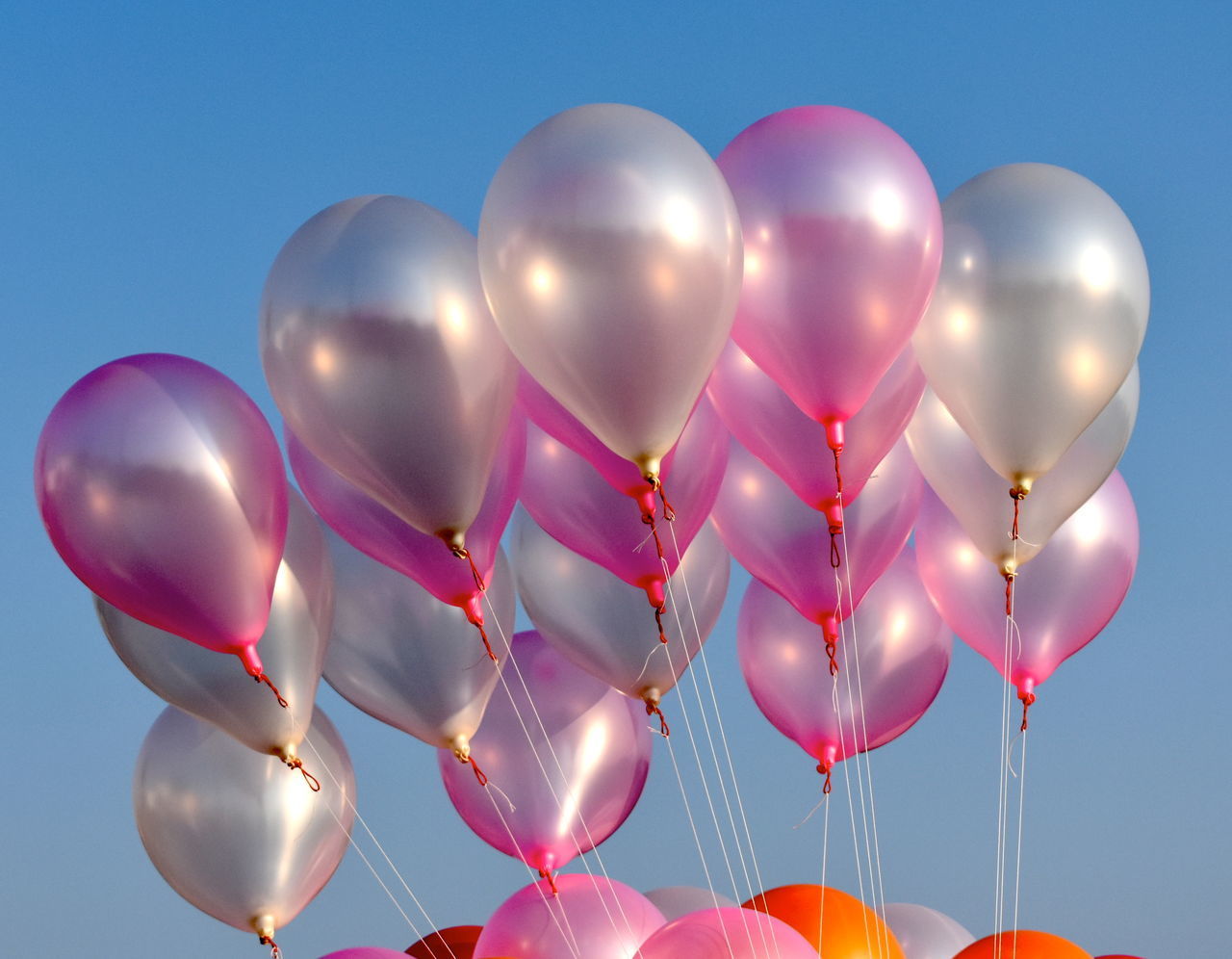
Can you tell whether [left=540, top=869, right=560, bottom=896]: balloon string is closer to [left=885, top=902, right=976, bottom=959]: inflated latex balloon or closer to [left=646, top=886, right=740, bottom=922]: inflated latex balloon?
[left=646, top=886, right=740, bottom=922]: inflated latex balloon

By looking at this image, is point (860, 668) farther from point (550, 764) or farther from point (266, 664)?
point (266, 664)

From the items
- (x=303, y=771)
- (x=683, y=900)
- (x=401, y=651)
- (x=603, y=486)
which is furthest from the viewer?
(x=683, y=900)

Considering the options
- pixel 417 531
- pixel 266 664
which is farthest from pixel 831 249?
pixel 266 664

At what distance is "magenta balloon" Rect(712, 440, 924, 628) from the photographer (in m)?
3.40

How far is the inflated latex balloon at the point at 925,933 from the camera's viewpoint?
3791 mm

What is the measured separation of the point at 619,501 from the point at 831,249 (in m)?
0.72

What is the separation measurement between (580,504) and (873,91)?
3813 mm

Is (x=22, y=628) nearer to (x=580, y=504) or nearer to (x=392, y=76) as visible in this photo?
(x=392, y=76)

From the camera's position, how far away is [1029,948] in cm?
313

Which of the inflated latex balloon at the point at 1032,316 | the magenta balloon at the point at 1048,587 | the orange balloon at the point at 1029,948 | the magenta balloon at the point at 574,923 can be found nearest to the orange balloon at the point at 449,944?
the magenta balloon at the point at 574,923

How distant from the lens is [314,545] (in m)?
3.22

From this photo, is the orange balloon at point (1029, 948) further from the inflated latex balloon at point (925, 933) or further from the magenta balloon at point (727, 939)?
the inflated latex balloon at point (925, 933)

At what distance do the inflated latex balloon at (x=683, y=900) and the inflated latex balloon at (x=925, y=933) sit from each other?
0.42m

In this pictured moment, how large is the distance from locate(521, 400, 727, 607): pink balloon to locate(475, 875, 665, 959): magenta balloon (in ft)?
2.58
